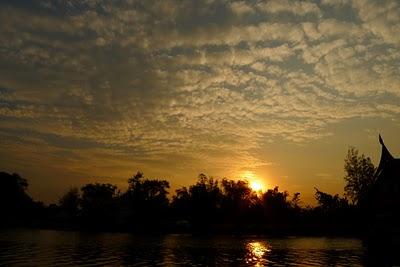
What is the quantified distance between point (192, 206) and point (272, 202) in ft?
132

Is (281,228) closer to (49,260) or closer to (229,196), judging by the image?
(229,196)

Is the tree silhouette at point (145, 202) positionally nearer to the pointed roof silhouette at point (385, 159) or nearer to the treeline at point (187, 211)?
the treeline at point (187, 211)

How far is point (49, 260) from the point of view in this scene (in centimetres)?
4184

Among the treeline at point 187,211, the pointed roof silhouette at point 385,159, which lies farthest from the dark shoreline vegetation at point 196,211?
the pointed roof silhouette at point 385,159

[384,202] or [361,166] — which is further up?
[361,166]

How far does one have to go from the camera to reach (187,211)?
517 ft

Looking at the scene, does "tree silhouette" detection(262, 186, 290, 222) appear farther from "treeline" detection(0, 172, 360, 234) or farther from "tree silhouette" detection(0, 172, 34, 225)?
"tree silhouette" detection(0, 172, 34, 225)

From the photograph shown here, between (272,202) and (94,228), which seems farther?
(272,202)

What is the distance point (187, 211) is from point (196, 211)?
14.3ft

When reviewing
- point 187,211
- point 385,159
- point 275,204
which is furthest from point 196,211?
point 385,159

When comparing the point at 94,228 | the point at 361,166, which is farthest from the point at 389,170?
the point at 94,228

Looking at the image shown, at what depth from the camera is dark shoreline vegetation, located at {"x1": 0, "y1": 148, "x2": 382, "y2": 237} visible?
12638cm

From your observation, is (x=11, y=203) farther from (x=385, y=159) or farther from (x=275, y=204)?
(x=385, y=159)

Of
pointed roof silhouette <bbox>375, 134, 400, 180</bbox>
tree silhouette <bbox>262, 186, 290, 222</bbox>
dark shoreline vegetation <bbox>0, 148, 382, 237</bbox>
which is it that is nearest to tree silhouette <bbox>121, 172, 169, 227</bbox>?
dark shoreline vegetation <bbox>0, 148, 382, 237</bbox>
